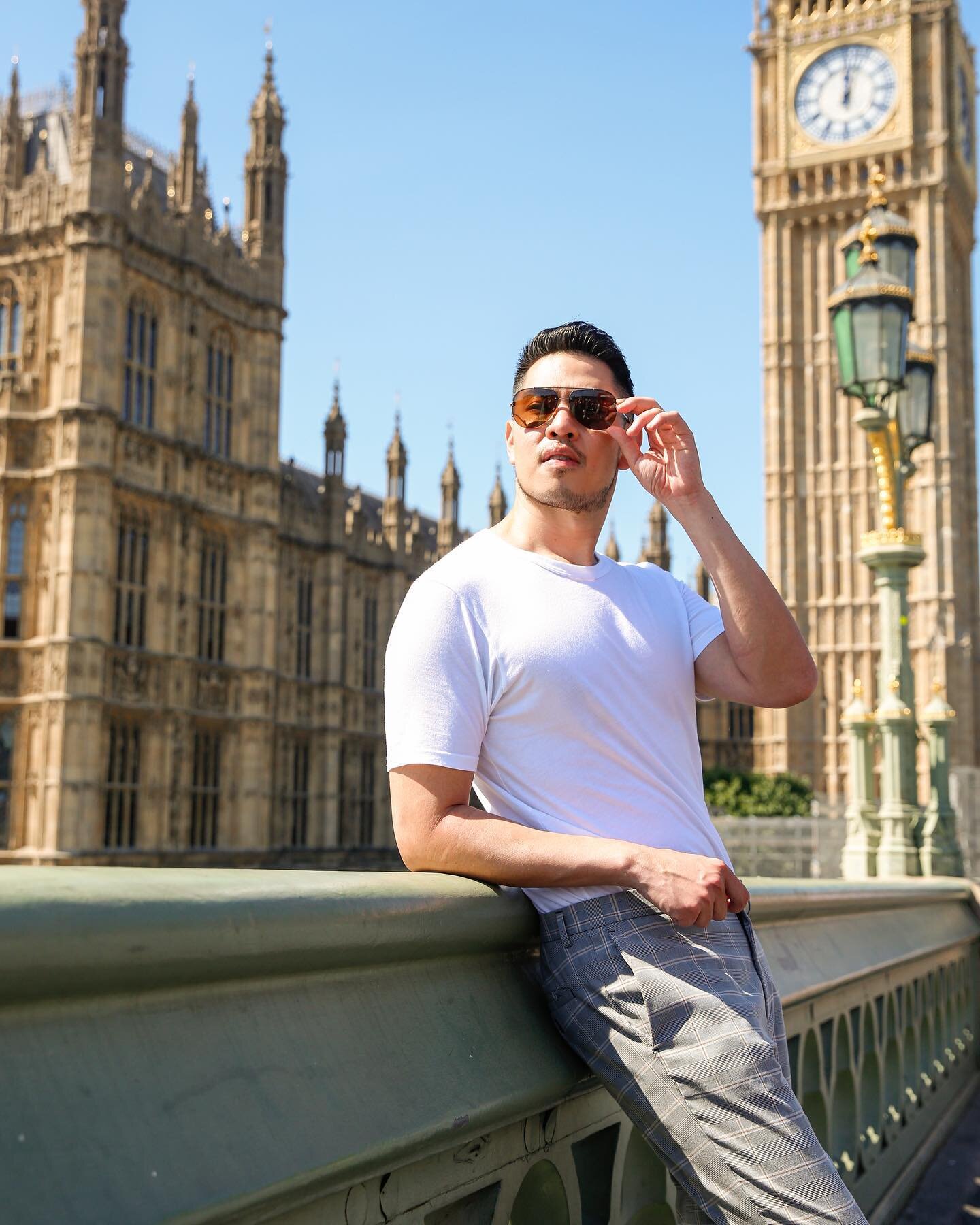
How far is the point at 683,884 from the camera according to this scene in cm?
163

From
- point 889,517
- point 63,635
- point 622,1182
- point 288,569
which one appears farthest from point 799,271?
point 622,1182

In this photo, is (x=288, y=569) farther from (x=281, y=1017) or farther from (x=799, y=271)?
(x=281, y=1017)

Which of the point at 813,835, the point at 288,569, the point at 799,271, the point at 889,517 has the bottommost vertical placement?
the point at 813,835

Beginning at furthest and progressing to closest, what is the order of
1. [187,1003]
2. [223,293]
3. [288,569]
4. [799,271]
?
[799,271]
[288,569]
[223,293]
[187,1003]

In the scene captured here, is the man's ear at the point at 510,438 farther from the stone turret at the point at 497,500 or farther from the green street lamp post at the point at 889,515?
the stone turret at the point at 497,500

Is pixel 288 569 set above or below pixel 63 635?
above

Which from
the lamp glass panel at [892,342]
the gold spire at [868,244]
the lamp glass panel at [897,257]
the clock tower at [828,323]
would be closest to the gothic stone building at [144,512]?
the lamp glass panel at [897,257]

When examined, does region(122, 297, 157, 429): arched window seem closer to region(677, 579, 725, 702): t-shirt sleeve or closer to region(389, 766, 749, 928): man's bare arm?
region(677, 579, 725, 702): t-shirt sleeve

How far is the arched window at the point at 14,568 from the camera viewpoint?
22.7 m

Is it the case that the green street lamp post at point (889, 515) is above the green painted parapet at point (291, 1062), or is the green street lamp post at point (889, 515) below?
above

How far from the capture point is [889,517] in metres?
7.48

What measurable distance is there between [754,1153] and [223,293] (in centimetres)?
2679

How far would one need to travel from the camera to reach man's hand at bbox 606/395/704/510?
1.94 metres

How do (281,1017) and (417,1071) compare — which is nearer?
(281,1017)
